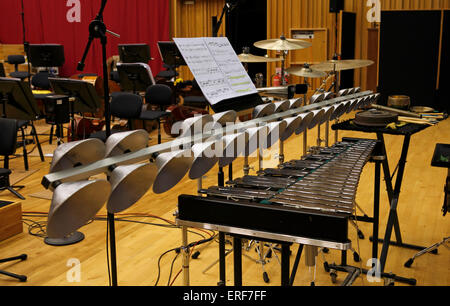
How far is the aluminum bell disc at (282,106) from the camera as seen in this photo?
265cm

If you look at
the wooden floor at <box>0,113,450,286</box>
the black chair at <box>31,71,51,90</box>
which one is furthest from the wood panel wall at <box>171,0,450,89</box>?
the wooden floor at <box>0,113,450,286</box>

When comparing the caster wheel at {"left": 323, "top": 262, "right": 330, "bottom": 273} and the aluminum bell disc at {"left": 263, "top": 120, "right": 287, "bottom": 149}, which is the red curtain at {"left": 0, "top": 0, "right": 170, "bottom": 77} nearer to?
the caster wheel at {"left": 323, "top": 262, "right": 330, "bottom": 273}

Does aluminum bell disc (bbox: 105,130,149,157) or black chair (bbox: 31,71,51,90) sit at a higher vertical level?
aluminum bell disc (bbox: 105,130,149,157)

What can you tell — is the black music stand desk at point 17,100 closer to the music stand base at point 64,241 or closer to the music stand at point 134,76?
the music stand at point 134,76

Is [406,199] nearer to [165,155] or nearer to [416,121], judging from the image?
[416,121]

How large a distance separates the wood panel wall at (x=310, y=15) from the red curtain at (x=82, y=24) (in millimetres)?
561

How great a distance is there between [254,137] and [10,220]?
2.29 metres

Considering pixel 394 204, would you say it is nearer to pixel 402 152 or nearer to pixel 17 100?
pixel 402 152

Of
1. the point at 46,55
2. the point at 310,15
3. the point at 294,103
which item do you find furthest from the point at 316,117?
the point at 310,15

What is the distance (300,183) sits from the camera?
1955mm

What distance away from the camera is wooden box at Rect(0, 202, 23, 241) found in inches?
138

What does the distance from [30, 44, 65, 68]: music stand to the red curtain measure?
10.8ft

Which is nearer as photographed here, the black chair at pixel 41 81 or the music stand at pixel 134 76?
the music stand at pixel 134 76

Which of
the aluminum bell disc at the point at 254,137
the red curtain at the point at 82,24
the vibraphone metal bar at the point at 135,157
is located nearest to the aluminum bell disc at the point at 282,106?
the vibraphone metal bar at the point at 135,157
